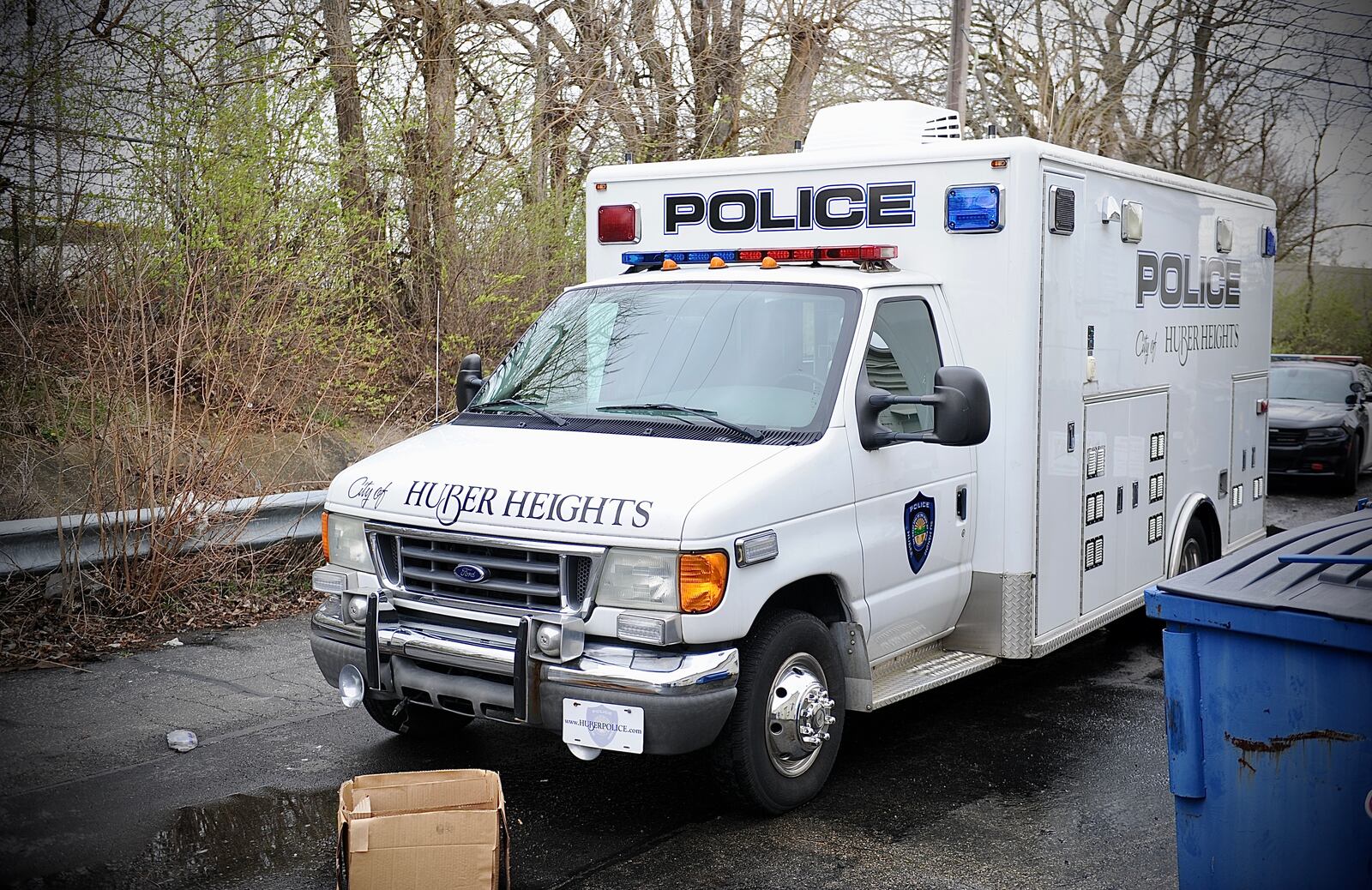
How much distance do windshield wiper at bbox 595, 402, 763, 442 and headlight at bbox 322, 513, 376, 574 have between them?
110 centimetres

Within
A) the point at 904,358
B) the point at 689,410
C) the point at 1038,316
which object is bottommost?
the point at 689,410

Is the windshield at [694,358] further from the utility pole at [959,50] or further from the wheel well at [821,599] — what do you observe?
the utility pole at [959,50]

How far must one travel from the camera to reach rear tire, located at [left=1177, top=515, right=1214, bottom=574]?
26.8 feet

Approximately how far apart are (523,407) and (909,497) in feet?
5.65

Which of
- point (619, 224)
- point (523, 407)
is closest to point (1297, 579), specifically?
point (523, 407)

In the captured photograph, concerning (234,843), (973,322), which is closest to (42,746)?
(234,843)

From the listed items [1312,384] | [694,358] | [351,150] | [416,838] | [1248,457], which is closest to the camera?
[416,838]

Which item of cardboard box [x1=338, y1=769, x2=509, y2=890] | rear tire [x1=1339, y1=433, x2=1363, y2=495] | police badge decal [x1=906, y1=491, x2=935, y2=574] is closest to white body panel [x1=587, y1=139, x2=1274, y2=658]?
police badge decal [x1=906, y1=491, x2=935, y2=574]

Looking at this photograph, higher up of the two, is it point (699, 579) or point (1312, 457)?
point (699, 579)

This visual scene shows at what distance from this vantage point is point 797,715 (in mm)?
5031

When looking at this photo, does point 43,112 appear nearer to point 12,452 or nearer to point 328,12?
point 12,452

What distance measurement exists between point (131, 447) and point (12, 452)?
95cm

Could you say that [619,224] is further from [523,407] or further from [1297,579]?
[1297,579]

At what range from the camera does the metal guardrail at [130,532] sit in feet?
23.7
